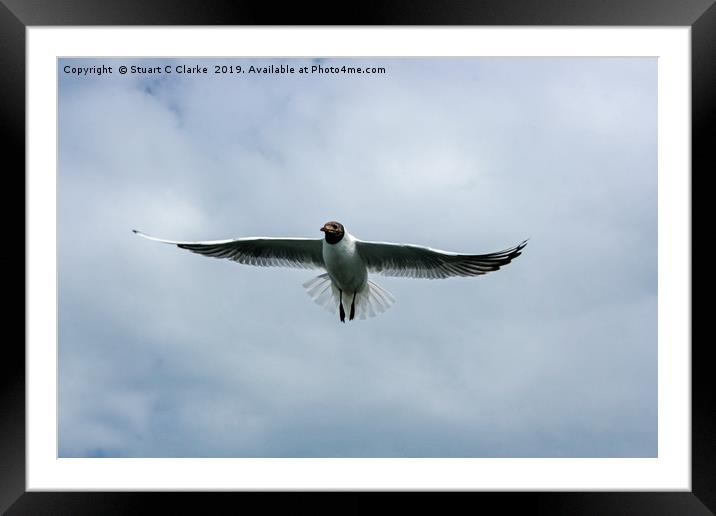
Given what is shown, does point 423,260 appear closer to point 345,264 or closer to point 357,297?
point 345,264

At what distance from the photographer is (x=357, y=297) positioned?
3977mm

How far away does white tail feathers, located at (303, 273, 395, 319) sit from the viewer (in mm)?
3943

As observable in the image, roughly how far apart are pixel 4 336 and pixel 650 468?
2.01 meters

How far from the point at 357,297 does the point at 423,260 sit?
46cm

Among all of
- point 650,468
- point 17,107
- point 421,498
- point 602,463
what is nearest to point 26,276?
point 17,107

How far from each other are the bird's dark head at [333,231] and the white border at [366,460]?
1.19 m

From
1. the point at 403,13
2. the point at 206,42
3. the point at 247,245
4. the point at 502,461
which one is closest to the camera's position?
the point at 403,13

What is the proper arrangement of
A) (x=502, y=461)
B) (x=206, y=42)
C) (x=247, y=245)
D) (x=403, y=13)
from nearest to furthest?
(x=403, y=13), (x=502, y=461), (x=206, y=42), (x=247, y=245)

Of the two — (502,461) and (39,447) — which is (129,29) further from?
(502,461)

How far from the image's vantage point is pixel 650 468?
251cm

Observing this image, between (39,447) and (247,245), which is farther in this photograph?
(247,245)

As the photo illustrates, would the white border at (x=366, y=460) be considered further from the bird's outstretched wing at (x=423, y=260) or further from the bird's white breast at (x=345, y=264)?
the bird's white breast at (x=345, y=264)

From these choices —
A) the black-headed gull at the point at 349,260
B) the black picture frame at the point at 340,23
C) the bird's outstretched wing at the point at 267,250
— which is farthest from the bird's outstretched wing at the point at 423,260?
the black picture frame at the point at 340,23

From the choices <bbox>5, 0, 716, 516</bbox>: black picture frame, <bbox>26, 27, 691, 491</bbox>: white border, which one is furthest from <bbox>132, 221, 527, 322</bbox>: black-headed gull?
<bbox>5, 0, 716, 516</bbox>: black picture frame
